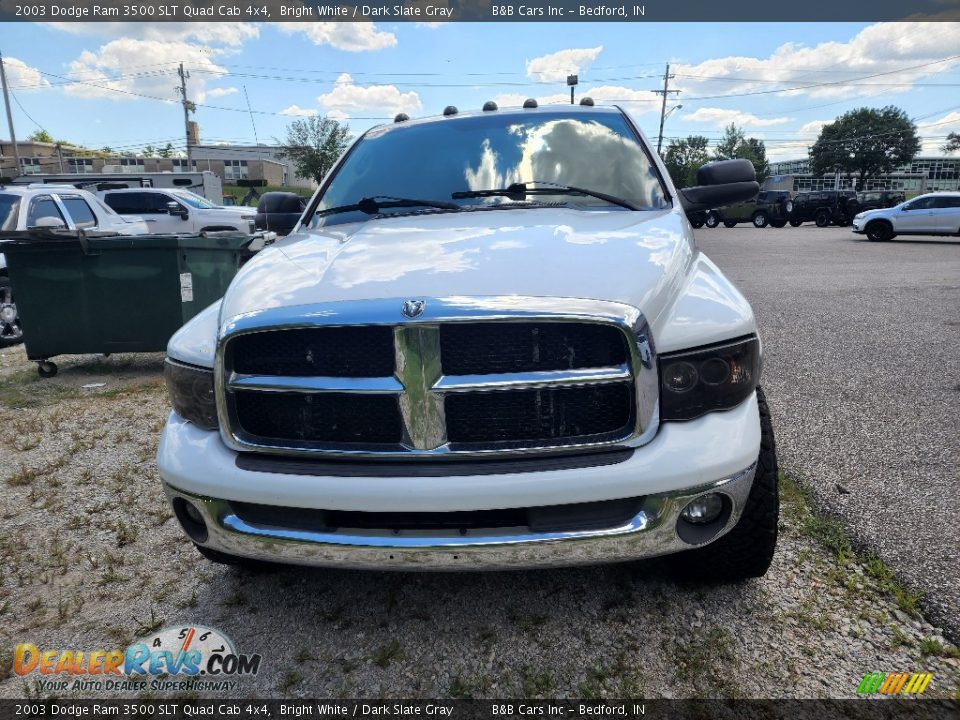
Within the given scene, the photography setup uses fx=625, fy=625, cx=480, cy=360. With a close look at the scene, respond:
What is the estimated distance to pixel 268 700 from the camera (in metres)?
1.95

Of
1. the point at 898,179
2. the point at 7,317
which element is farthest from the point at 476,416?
the point at 898,179

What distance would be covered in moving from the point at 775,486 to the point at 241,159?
96.7m

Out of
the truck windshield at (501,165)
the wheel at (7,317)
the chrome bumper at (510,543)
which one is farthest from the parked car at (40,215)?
the chrome bumper at (510,543)

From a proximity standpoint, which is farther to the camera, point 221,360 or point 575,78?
point 575,78

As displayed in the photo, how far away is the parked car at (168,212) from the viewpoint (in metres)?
14.6

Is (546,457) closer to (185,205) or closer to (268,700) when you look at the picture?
(268,700)

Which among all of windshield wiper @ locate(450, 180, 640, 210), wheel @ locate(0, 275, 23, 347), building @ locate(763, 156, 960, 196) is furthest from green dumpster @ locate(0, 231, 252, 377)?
building @ locate(763, 156, 960, 196)

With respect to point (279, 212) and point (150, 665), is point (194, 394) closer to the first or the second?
point (150, 665)

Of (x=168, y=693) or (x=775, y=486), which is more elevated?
(x=775, y=486)

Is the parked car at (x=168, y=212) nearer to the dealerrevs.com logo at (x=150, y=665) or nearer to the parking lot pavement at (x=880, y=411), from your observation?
the parking lot pavement at (x=880, y=411)

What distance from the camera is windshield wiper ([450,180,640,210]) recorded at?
283 centimetres

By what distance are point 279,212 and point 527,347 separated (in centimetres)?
247

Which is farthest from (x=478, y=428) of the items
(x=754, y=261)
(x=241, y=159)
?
(x=241, y=159)

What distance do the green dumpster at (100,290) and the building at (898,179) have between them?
69.9 metres
